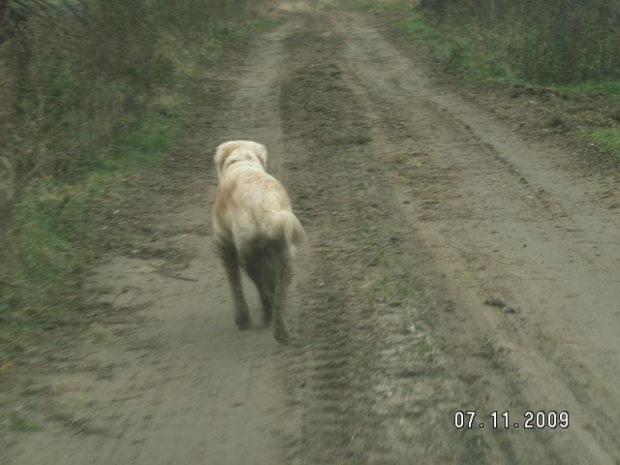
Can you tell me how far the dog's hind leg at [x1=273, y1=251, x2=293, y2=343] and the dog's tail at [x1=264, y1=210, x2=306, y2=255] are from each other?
0.13 meters

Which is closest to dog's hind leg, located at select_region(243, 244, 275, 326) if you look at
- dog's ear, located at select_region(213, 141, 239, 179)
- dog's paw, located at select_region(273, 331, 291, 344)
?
dog's paw, located at select_region(273, 331, 291, 344)

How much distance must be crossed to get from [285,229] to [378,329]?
104cm

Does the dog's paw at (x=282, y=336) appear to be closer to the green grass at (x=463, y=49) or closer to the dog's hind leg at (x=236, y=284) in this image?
the dog's hind leg at (x=236, y=284)

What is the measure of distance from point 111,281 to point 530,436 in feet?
14.2

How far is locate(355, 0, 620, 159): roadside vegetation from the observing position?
13.3 m

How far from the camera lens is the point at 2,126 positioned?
24.8 ft

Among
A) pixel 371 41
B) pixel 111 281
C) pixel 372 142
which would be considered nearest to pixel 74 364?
pixel 111 281

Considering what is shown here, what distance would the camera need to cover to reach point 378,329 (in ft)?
19.9

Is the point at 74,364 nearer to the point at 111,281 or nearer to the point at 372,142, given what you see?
the point at 111,281

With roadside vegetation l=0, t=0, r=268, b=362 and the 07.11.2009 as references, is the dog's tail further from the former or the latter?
roadside vegetation l=0, t=0, r=268, b=362

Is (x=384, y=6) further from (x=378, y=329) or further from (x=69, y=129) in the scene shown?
(x=378, y=329)

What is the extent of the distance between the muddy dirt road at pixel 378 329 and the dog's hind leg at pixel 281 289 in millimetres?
163

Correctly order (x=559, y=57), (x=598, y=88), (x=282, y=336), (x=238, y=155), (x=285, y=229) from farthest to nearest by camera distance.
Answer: (x=559, y=57), (x=598, y=88), (x=238, y=155), (x=282, y=336), (x=285, y=229)

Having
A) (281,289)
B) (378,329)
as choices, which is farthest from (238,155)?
(378,329)
